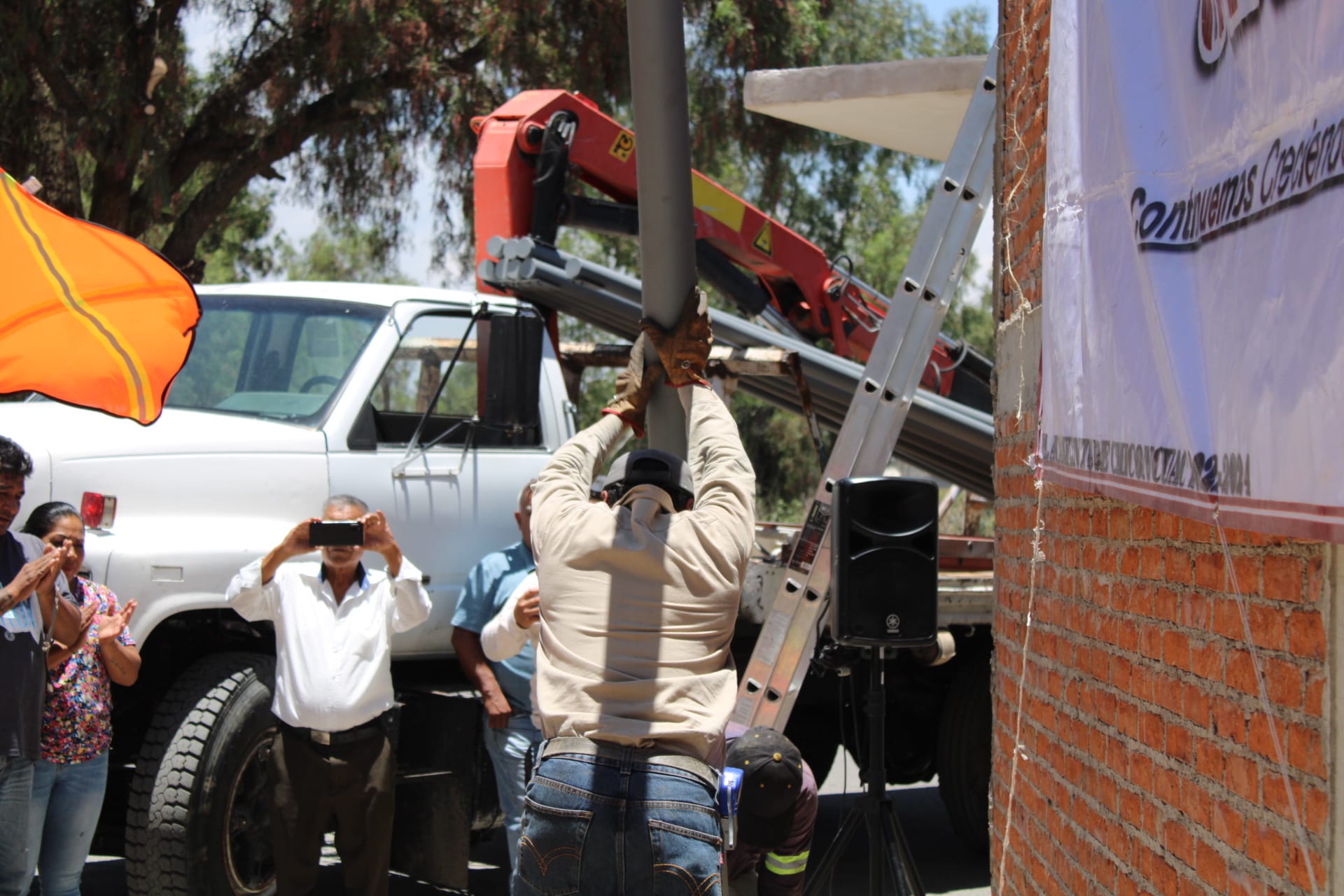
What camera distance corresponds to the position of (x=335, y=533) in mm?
5648

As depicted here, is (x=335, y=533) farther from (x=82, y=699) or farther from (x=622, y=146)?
(x=622, y=146)

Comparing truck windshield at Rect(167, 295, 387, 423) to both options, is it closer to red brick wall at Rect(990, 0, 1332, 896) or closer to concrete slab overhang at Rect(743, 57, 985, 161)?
concrete slab overhang at Rect(743, 57, 985, 161)

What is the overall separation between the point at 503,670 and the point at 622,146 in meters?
3.30

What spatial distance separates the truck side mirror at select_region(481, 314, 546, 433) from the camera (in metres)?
6.69

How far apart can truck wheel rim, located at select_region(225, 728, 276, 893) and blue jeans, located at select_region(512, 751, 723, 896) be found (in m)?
2.67

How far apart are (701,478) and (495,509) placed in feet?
9.28

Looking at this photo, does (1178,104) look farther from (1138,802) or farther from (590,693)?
(590,693)

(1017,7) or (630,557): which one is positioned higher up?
(1017,7)

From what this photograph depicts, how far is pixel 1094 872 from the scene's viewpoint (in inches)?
139

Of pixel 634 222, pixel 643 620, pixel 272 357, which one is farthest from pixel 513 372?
pixel 643 620

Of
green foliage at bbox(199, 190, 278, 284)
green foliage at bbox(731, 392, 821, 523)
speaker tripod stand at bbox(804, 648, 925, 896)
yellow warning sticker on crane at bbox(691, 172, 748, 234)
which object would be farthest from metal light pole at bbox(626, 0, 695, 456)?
green foliage at bbox(731, 392, 821, 523)

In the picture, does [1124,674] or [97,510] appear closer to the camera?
[1124,674]

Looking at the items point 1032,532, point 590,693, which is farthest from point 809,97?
point 590,693

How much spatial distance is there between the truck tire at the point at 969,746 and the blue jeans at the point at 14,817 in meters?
4.51
